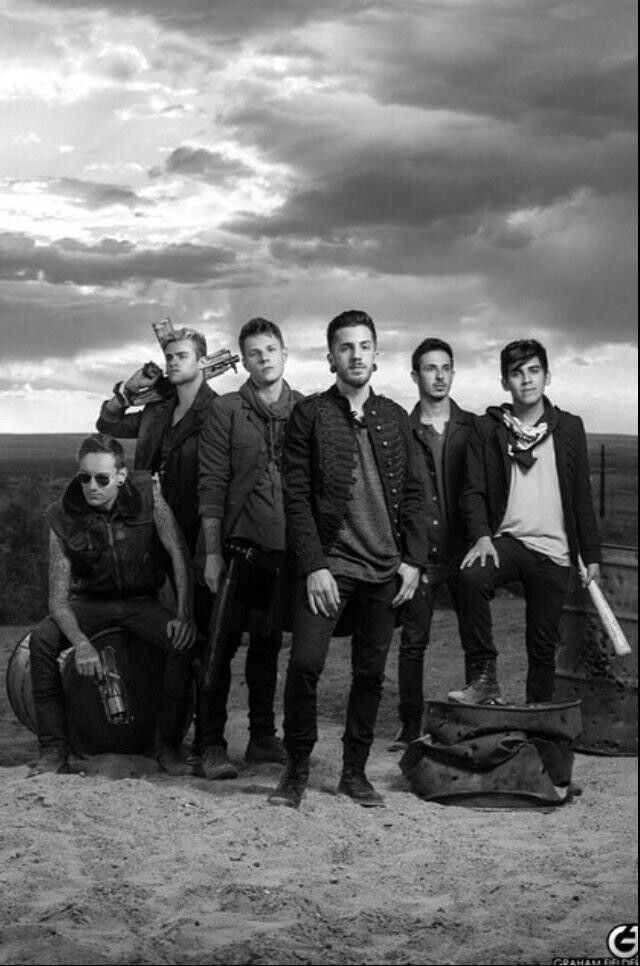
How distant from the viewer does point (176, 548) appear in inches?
253

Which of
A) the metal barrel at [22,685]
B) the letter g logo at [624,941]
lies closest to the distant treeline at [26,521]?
the metal barrel at [22,685]

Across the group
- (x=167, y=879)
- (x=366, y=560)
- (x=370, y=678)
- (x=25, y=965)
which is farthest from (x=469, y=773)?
(x=25, y=965)

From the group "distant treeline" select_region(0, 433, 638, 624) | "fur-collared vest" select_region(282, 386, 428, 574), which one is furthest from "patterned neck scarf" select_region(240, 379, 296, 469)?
"distant treeline" select_region(0, 433, 638, 624)

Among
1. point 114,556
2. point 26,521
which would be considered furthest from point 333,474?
point 26,521

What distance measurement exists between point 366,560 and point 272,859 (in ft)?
3.79

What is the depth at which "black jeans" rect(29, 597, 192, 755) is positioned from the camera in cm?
642

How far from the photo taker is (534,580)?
250 inches

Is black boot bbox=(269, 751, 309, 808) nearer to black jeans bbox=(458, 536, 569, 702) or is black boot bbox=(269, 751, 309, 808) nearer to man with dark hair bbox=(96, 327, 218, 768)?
man with dark hair bbox=(96, 327, 218, 768)

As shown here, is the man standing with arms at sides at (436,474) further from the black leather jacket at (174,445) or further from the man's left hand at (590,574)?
the black leather jacket at (174,445)

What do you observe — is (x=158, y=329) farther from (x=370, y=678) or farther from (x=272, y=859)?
(x=272, y=859)

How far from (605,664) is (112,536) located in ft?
7.54

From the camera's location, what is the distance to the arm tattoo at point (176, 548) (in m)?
6.39

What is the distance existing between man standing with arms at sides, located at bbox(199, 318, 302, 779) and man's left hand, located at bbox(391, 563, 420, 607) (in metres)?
0.51

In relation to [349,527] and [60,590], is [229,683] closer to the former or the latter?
[60,590]
